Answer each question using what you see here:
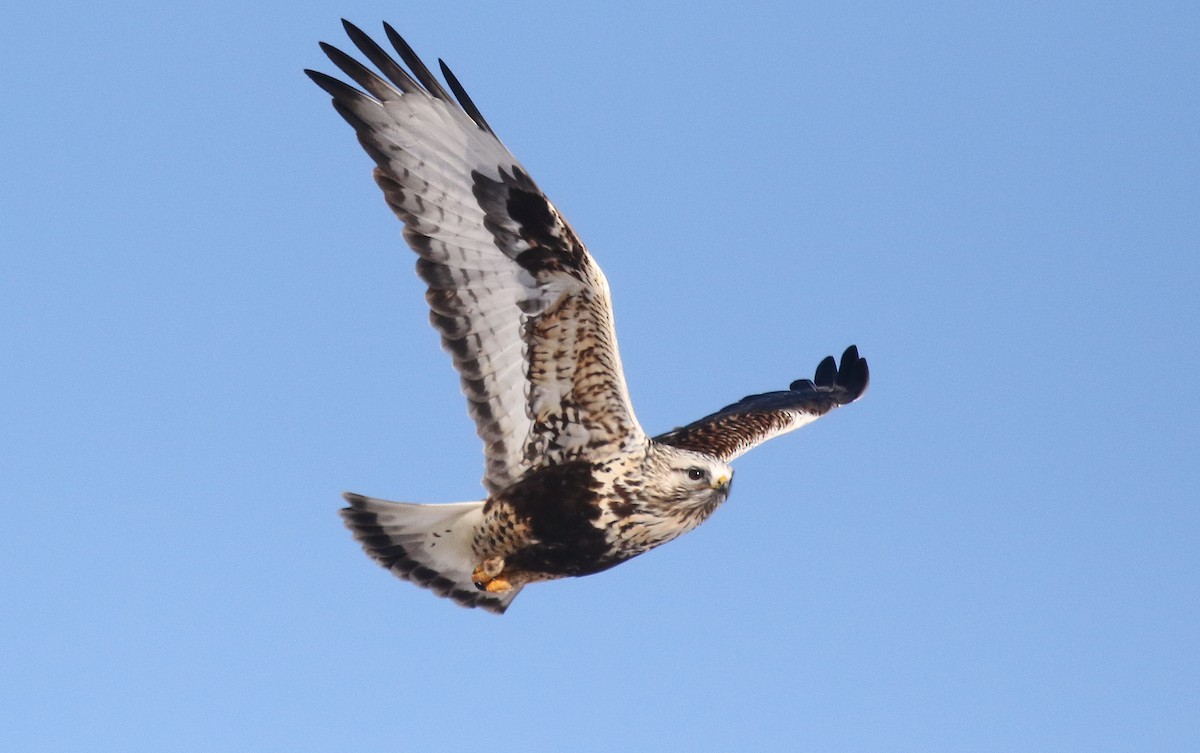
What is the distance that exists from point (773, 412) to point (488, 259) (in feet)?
10.8

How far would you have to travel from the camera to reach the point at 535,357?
8500 mm

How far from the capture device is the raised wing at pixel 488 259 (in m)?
8.20

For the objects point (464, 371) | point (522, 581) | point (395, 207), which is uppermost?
point (395, 207)

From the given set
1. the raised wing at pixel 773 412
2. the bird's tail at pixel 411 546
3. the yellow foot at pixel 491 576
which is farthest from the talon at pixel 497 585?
the raised wing at pixel 773 412

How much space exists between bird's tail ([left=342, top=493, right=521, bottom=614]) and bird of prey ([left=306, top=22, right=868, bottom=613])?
17.4 inches

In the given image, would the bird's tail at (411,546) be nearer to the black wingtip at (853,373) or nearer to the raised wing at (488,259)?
the raised wing at (488,259)

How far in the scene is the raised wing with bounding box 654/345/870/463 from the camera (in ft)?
33.0

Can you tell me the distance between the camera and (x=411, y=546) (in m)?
9.31

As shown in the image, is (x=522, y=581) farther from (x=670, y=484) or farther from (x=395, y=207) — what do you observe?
(x=395, y=207)

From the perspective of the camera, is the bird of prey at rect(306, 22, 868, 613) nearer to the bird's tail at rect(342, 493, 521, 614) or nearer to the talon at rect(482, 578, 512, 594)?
the talon at rect(482, 578, 512, 594)

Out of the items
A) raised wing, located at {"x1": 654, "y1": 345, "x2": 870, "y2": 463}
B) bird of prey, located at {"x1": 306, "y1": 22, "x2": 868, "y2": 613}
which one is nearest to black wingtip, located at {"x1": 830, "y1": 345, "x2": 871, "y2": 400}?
raised wing, located at {"x1": 654, "y1": 345, "x2": 870, "y2": 463}

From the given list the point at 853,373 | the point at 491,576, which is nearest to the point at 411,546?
the point at 491,576

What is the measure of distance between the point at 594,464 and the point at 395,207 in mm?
1661

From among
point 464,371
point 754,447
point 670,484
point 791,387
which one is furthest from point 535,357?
point 791,387
